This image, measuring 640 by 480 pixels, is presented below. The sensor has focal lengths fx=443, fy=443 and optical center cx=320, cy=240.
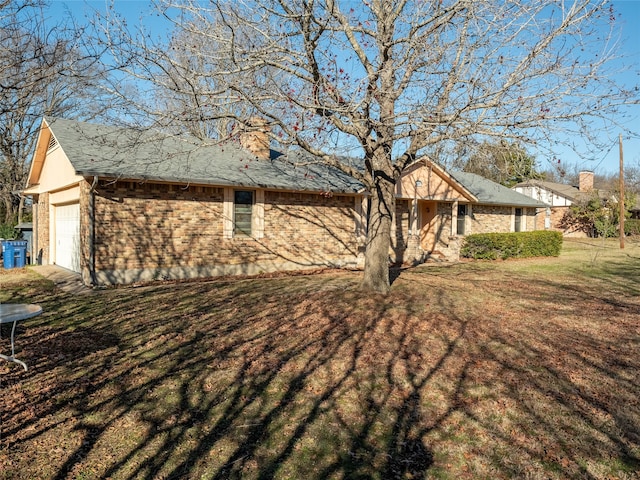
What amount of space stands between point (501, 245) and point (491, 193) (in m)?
4.25

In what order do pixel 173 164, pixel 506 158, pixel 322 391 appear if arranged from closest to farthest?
pixel 322 391 < pixel 506 158 < pixel 173 164

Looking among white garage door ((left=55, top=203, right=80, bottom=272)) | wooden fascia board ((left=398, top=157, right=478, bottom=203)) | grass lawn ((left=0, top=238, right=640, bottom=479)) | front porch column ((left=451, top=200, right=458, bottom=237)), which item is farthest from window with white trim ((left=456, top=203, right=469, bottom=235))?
white garage door ((left=55, top=203, right=80, bottom=272))

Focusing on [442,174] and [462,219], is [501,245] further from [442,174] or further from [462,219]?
[442,174]

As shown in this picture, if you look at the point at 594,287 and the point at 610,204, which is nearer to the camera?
the point at 594,287

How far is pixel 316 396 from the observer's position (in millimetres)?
4484

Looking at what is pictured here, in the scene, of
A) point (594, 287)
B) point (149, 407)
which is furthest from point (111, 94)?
point (594, 287)

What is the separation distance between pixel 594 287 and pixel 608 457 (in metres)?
9.34

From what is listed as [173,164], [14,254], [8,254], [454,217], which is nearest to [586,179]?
[454,217]

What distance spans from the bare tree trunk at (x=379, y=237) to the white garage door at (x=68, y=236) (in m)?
8.46

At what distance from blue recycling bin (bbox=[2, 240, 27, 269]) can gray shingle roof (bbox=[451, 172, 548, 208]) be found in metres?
17.6

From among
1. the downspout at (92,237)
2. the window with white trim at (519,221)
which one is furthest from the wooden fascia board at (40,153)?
the window with white trim at (519,221)

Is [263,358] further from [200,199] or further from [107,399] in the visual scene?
[200,199]

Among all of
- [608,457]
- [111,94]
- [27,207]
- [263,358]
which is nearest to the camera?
[608,457]

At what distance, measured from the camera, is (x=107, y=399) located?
4371 mm
